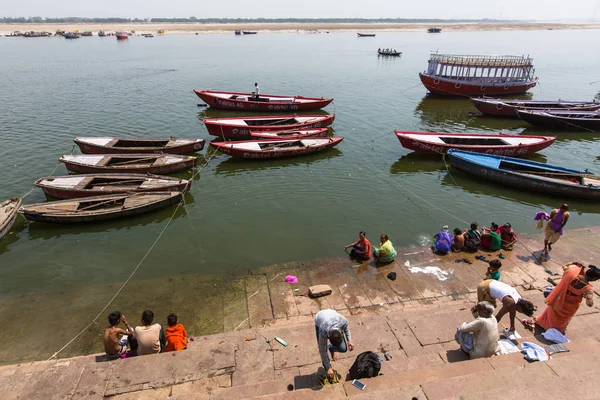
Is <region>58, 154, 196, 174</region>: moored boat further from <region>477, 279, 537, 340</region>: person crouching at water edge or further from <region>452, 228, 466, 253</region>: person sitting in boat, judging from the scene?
<region>477, 279, 537, 340</region>: person crouching at water edge

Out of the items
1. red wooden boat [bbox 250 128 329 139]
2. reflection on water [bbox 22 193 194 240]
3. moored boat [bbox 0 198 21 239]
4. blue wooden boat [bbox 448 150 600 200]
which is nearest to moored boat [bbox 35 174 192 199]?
moored boat [bbox 0 198 21 239]

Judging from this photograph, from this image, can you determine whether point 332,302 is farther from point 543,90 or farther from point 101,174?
point 543,90

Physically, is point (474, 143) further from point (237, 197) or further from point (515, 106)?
point (237, 197)

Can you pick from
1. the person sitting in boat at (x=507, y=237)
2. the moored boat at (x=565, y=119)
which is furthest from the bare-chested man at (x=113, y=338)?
the moored boat at (x=565, y=119)

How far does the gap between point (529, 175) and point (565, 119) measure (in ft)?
54.5

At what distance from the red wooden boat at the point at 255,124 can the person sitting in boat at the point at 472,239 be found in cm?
1727

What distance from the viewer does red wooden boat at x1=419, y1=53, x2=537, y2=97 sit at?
42719 mm

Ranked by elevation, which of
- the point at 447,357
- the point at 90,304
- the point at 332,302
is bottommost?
the point at 90,304

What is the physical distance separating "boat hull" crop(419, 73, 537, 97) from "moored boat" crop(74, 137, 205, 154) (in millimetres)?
32623

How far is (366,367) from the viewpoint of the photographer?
21.9ft

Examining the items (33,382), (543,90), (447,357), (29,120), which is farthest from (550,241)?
(543,90)

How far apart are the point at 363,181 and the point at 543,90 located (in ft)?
143

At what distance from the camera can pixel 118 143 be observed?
23.8 m

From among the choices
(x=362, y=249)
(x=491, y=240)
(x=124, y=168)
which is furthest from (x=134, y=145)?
(x=491, y=240)
